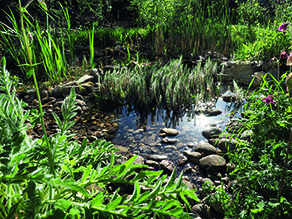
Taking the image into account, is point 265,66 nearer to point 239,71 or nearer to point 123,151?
point 239,71

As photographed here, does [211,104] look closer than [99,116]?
No

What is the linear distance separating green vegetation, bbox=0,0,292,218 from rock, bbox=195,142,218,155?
168mm

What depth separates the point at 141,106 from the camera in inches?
136

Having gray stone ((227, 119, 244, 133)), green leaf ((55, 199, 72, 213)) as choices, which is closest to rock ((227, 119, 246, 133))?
gray stone ((227, 119, 244, 133))

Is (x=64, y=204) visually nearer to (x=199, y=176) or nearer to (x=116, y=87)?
(x=199, y=176)

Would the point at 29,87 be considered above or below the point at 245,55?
below

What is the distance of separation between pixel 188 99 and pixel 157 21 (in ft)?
15.8

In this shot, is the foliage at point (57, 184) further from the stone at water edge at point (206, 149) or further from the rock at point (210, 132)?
the rock at point (210, 132)

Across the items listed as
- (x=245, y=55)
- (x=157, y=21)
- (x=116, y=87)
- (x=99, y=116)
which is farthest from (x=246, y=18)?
(x=99, y=116)

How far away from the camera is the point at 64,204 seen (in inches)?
34.0

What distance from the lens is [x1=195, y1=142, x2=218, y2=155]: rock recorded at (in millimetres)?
2281

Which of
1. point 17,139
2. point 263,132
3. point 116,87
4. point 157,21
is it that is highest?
point 157,21

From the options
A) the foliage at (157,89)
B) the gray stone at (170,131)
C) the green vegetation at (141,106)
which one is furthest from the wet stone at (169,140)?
the foliage at (157,89)

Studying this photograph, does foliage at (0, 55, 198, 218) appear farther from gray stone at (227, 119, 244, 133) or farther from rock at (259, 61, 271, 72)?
rock at (259, 61, 271, 72)
